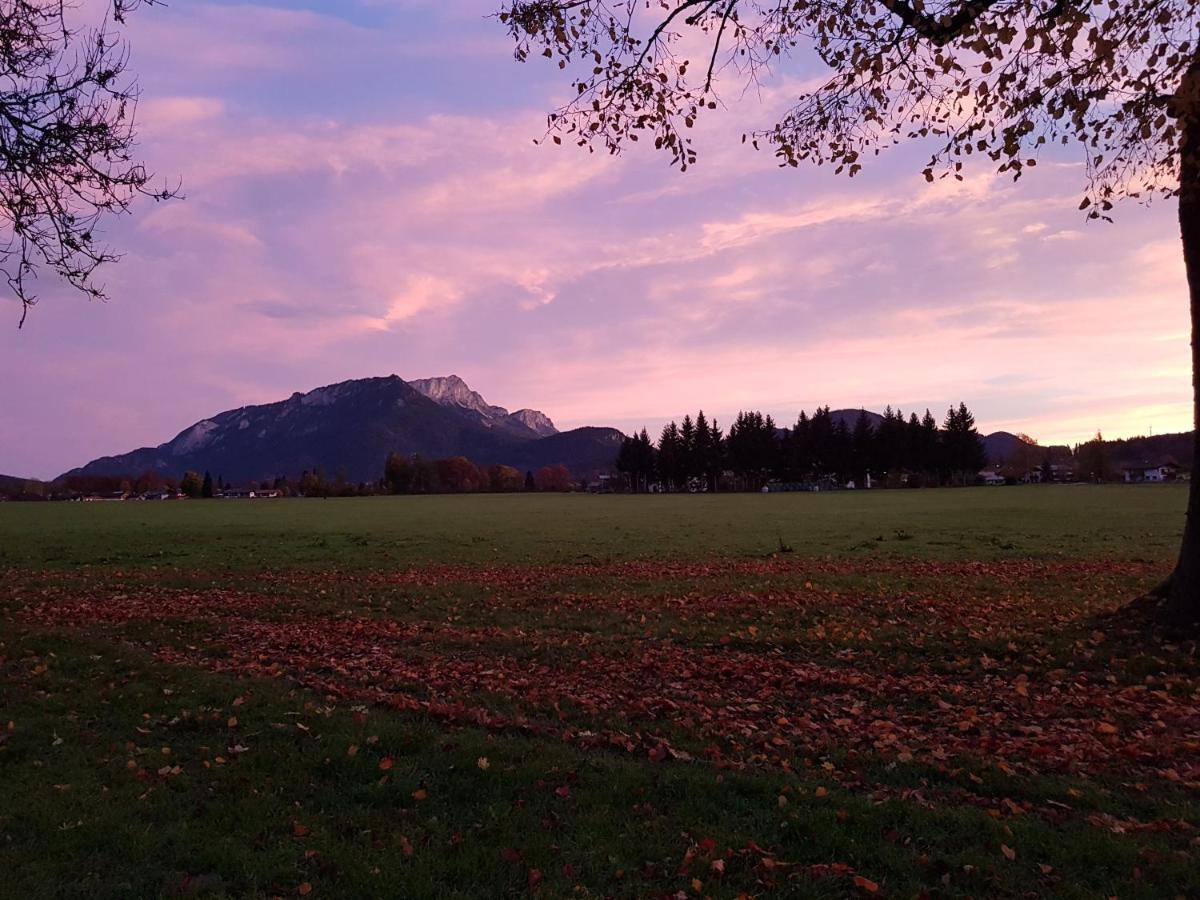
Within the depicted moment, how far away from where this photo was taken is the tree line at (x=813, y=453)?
12438cm

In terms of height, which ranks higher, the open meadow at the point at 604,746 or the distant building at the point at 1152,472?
the distant building at the point at 1152,472

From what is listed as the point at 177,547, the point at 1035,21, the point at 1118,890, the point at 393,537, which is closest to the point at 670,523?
the point at 393,537

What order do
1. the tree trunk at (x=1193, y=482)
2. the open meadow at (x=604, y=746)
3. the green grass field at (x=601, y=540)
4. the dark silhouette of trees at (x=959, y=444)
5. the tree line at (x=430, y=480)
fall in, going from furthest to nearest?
the tree line at (x=430, y=480) → the dark silhouette of trees at (x=959, y=444) → the green grass field at (x=601, y=540) → the tree trunk at (x=1193, y=482) → the open meadow at (x=604, y=746)

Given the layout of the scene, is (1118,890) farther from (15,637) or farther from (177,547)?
(177,547)

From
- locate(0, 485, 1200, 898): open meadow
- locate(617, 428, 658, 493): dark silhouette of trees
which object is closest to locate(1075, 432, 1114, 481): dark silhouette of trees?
locate(617, 428, 658, 493): dark silhouette of trees

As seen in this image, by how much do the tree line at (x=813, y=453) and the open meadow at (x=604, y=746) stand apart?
380ft

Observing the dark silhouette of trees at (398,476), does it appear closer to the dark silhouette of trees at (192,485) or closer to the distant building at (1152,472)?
the dark silhouette of trees at (192,485)

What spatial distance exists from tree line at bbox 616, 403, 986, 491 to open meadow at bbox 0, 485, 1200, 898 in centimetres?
11579

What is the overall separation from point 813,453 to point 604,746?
13105 cm

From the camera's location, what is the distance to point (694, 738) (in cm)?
734

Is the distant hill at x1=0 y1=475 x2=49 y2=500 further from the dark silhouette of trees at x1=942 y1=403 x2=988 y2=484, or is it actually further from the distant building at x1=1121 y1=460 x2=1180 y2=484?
the distant building at x1=1121 y1=460 x2=1180 y2=484

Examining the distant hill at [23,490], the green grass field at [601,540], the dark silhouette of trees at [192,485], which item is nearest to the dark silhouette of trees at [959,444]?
the green grass field at [601,540]

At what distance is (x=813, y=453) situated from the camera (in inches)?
5212

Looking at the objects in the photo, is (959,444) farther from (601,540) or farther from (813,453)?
(601,540)
